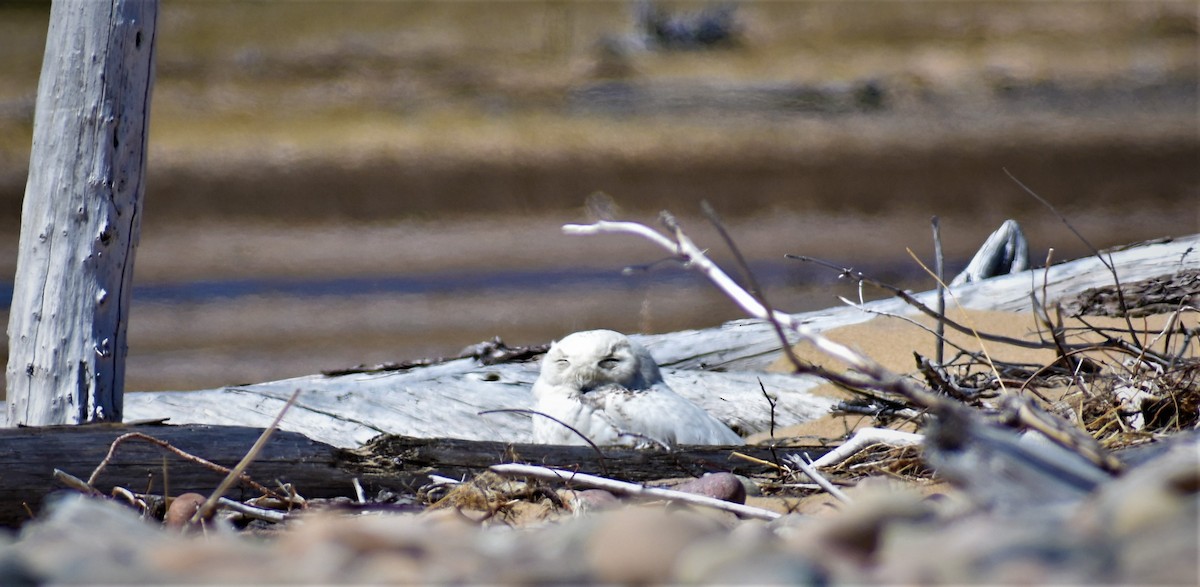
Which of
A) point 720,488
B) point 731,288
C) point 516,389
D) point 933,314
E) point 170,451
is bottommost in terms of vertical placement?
point 516,389

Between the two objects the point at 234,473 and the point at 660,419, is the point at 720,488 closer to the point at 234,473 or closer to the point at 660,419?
the point at 234,473

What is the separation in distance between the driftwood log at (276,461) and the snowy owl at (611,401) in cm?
62

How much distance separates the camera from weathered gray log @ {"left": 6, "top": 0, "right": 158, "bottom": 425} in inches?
157

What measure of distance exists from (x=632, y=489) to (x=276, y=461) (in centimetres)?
125

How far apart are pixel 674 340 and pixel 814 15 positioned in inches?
679

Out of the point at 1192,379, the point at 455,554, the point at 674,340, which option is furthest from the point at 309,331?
the point at 455,554

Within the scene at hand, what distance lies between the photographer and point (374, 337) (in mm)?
11094

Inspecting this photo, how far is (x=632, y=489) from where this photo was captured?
262 centimetres

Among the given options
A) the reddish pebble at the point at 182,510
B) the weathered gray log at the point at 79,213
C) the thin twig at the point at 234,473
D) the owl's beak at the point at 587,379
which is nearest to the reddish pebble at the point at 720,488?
the thin twig at the point at 234,473

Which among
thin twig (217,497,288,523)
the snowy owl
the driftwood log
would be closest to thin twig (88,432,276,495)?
the driftwood log

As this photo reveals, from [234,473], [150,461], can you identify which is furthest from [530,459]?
[234,473]

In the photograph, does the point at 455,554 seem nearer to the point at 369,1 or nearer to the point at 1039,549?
the point at 1039,549

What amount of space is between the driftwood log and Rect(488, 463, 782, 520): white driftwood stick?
13.6 inches

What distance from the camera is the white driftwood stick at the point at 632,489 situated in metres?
2.54
